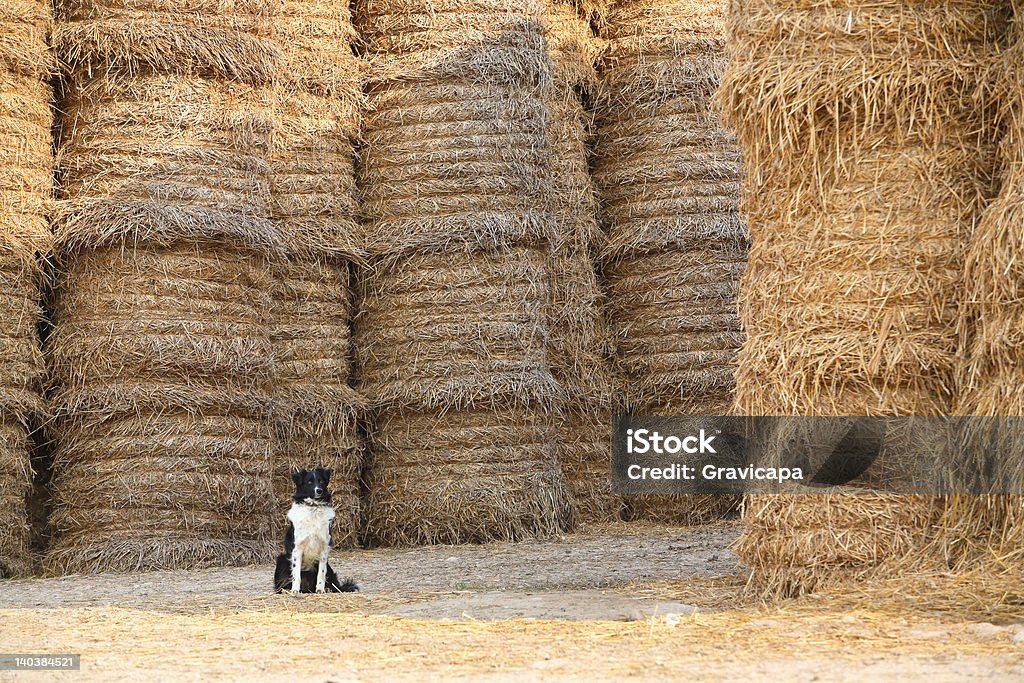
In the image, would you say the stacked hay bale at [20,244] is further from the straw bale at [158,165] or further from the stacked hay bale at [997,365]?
the stacked hay bale at [997,365]

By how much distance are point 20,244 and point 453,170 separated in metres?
2.74

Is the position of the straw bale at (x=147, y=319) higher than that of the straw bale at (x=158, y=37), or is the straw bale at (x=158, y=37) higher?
the straw bale at (x=158, y=37)

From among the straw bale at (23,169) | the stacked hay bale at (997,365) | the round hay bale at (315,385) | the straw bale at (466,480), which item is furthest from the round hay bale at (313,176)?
the stacked hay bale at (997,365)

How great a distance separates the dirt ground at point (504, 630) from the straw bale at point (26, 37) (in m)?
2.91

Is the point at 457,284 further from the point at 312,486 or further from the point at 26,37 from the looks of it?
the point at 26,37

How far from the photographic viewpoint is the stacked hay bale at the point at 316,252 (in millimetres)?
8617

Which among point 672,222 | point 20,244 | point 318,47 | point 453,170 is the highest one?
point 318,47

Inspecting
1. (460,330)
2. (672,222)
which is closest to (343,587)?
(460,330)

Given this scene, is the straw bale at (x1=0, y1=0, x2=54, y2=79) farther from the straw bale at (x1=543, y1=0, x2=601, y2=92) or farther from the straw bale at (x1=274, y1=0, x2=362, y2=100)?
the straw bale at (x1=543, y1=0, x2=601, y2=92)

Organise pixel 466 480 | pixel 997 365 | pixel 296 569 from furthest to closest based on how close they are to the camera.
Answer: pixel 466 480 < pixel 296 569 < pixel 997 365

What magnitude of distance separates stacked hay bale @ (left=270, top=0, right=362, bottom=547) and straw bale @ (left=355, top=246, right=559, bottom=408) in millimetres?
284

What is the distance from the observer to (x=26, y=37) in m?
7.72

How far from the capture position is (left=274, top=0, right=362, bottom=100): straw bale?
28.9 ft

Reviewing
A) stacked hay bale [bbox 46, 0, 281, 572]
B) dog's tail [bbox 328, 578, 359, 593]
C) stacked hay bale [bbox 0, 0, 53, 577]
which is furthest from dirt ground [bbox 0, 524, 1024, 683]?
stacked hay bale [bbox 46, 0, 281, 572]
